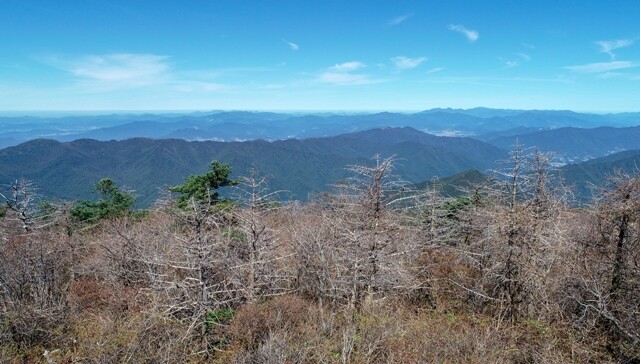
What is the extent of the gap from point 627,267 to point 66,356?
1487 centimetres

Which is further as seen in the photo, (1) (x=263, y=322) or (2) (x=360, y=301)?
(2) (x=360, y=301)

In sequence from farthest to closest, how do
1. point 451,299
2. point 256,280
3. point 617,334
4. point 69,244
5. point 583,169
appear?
point 583,169
point 69,244
point 451,299
point 256,280
point 617,334

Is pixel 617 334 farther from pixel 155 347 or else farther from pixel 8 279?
pixel 8 279

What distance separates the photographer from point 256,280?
12.4m

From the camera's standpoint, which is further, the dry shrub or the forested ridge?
the dry shrub

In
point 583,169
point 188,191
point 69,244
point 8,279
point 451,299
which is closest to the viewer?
point 8,279

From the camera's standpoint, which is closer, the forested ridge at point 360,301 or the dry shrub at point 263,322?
the forested ridge at point 360,301

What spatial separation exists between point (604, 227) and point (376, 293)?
22.1 ft

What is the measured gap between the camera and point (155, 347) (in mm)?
9289

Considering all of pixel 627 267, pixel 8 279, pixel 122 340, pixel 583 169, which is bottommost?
pixel 583 169

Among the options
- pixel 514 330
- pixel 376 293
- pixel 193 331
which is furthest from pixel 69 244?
pixel 514 330

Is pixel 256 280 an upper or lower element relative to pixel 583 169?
upper

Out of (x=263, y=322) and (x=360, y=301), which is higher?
(x=263, y=322)

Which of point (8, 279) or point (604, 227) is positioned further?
point (8, 279)
